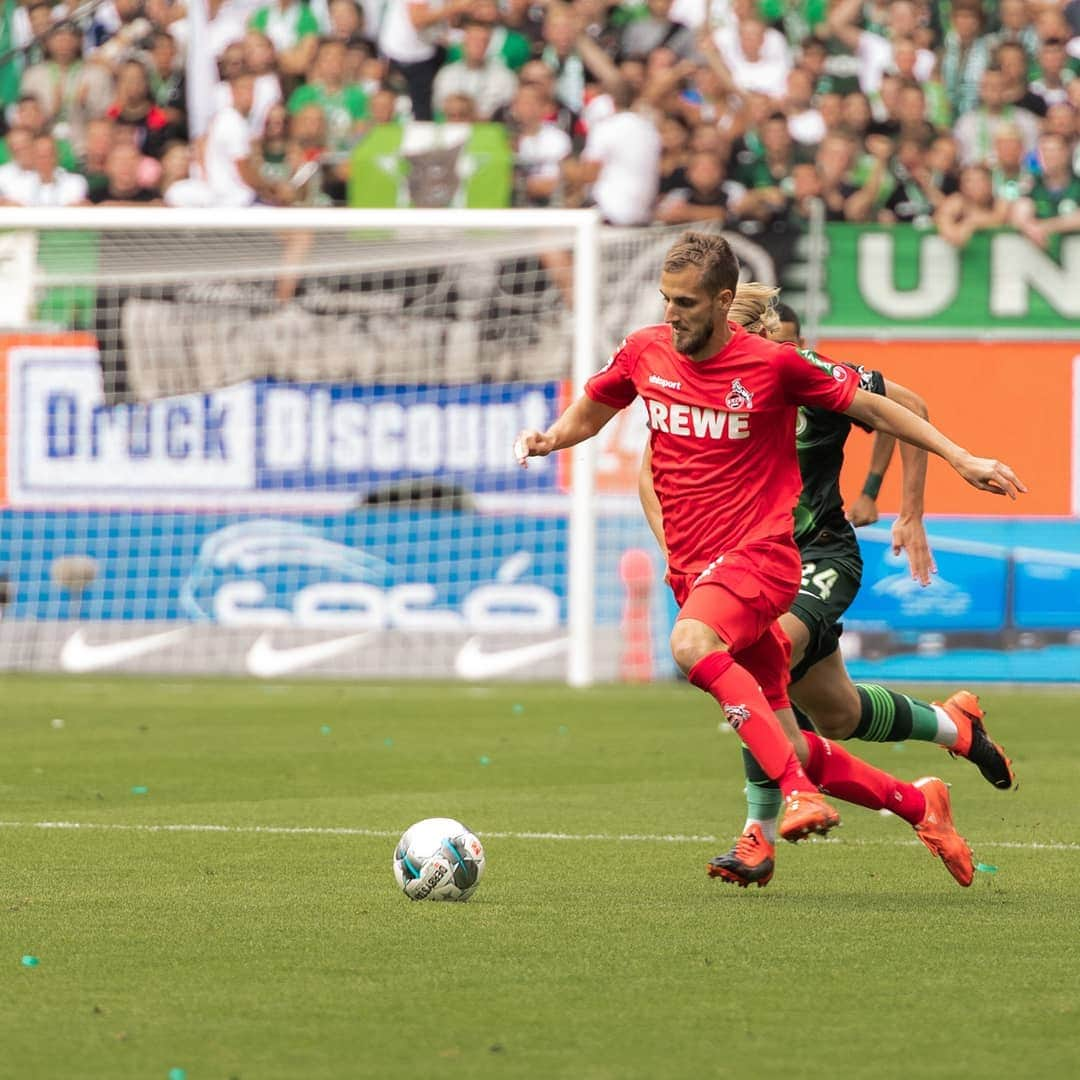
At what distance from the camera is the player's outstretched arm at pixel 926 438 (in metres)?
6.43

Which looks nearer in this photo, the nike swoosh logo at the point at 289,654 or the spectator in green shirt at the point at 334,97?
the nike swoosh logo at the point at 289,654

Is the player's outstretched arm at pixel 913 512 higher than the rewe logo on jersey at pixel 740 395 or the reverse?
the reverse

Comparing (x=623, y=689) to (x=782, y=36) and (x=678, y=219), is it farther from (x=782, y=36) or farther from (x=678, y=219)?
(x=782, y=36)

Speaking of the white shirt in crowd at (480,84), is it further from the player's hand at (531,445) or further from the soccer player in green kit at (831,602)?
the player's hand at (531,445)

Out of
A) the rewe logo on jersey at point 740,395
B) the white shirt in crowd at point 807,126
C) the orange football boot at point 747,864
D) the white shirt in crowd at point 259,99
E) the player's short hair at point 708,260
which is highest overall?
→ the white shirt in crowd at point 259,99

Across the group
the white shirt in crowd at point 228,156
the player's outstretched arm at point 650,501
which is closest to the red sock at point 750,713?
the player's outstretched arm at point 650,501

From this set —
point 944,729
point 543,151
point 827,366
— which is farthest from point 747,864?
point 543,151

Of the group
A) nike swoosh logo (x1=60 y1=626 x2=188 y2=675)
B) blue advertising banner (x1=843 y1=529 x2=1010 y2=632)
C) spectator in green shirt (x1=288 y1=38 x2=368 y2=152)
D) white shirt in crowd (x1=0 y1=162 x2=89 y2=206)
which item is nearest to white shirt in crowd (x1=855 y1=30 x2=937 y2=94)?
spectator in green shirt (x1=288 y1=38 x2=368 y2=152)

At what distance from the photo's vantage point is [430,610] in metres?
17.5

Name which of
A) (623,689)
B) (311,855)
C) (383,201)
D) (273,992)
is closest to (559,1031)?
(273,992)

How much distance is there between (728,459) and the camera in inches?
280

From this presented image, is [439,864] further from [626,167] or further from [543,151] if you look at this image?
[543,151]

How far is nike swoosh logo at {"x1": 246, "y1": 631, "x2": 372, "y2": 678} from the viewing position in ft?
57.3

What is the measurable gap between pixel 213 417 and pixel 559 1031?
522 inches
